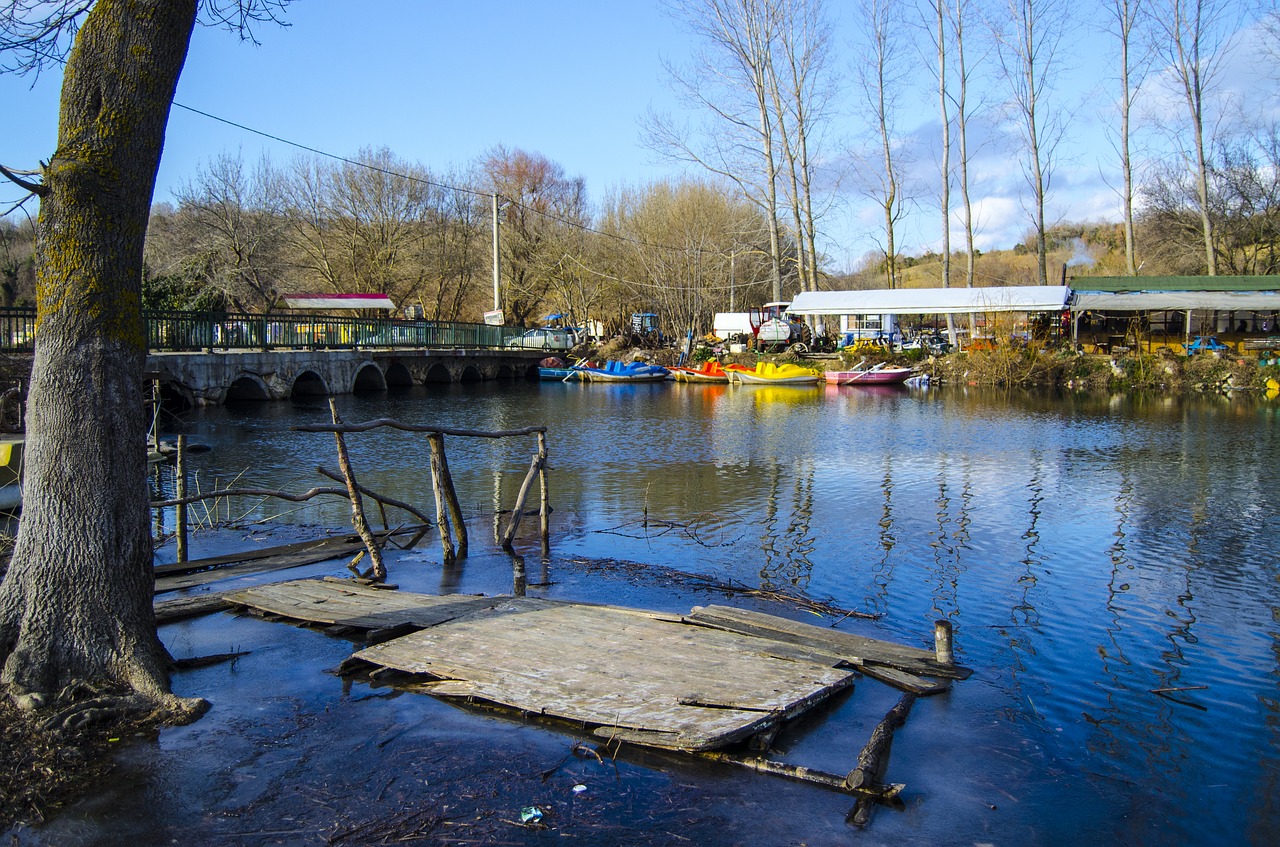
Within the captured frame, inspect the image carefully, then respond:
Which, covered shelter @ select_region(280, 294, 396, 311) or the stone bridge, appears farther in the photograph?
covered shelter @ select_region(280, 294, 396, 311)

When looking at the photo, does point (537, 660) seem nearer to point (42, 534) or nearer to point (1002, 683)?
point (42, 534)

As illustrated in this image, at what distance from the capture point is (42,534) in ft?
18.7

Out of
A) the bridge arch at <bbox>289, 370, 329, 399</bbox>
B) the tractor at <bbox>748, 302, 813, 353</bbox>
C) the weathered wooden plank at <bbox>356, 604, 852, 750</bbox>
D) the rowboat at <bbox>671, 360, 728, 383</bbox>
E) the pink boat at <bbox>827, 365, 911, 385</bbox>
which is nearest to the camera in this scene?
the weathered wooden plank at <bbox>356, 604, 852, 750</bbox>

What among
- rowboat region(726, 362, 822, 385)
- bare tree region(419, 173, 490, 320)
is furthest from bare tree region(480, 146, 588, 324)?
rowboat region(726, 362, 822, 385)

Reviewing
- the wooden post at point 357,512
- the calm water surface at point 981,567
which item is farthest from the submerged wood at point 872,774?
the wooden post at point 357,512

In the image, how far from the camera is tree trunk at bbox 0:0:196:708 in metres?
5.64

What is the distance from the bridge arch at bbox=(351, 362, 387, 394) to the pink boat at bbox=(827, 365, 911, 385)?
22113mm

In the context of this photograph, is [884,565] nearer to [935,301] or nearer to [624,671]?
[624,671]

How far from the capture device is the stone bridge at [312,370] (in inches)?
1261

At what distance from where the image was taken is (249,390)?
36844 millimetres

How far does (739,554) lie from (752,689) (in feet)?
19.4

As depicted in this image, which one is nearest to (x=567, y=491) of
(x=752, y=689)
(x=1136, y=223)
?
(x=752, y=689)

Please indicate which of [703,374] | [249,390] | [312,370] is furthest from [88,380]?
[703,374]

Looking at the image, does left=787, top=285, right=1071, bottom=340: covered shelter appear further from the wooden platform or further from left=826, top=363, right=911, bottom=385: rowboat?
the wooden platform
